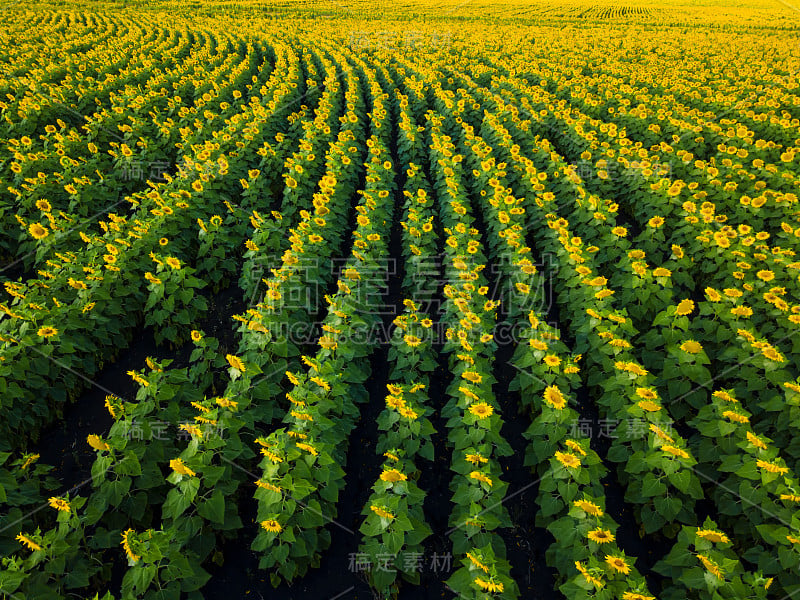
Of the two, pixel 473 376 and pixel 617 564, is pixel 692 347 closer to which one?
pixel 473 376

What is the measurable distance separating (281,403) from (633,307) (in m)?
6.44

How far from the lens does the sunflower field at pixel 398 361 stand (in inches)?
170

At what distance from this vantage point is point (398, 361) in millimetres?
6254

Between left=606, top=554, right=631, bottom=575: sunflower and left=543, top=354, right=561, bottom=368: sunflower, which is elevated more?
left=543, top=354, right=561, bottom=368: sunflower

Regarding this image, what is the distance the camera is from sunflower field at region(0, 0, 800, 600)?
14.1ft

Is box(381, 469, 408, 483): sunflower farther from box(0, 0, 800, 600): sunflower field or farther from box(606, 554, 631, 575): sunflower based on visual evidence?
box(606, 554, 631, 575): sunflower

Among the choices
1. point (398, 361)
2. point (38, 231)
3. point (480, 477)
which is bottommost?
point (398, 361)

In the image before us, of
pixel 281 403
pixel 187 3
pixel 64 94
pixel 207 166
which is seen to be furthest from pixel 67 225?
pixel 187 3

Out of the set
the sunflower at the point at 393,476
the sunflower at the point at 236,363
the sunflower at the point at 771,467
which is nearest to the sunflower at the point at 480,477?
the sunflower at the point at 393,476

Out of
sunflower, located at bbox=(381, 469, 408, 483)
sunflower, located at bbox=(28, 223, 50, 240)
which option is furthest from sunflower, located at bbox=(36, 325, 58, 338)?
sunflower, located at bbox=(381, 469, 408, 483)

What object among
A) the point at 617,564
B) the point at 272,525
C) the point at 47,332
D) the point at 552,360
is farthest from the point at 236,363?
the point at 617,564

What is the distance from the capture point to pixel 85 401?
6.54 m

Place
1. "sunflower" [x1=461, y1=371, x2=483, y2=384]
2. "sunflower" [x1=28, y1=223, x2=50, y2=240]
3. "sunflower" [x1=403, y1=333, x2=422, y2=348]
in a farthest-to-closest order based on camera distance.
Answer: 1. "sunflower" [x1=28, y1=223, x2=50, y2=240]
2. "sunflower" [x1=403, y1=333, x2=422, y2=348]
3. "sunflower" [x1=461, y1=371, x2=483, y2=384]

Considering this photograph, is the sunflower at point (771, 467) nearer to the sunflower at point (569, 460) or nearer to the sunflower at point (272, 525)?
the sunflower at point (569, 460)
